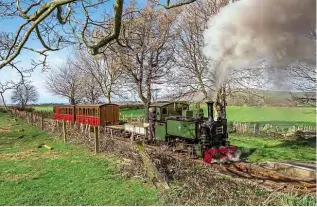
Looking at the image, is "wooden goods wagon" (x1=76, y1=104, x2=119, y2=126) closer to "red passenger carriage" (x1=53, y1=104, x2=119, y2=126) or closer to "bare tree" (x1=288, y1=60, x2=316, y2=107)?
"red passenger carriage" (x1=53, y1=104, x2=119, y2=126)

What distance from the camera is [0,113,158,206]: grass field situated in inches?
278

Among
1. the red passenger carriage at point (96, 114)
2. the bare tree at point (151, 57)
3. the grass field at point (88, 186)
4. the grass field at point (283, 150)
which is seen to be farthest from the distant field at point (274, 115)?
the red passenger carriage at point (96, 114)

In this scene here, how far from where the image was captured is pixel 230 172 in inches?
364

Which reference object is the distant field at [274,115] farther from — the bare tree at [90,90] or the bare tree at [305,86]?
the bare tree at [90,90]

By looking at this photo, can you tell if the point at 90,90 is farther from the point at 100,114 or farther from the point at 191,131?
the point at 191,131

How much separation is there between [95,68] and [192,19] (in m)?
17.9

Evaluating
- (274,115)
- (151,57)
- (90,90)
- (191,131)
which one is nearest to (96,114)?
(151,57)

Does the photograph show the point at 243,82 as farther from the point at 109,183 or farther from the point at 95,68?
the point at 95,68

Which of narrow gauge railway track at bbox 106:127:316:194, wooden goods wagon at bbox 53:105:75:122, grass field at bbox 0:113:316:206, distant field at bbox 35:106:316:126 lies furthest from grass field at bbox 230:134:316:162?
wooden goods wagon at bbox 53:105:75:122

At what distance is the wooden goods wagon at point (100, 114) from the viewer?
21.7m

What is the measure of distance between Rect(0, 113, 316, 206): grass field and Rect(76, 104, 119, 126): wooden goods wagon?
27.2ft

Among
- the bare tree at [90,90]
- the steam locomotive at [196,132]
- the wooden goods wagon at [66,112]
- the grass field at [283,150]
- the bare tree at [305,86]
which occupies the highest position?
the bare tree at [90,90]

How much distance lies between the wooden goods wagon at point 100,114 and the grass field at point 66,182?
844 cm

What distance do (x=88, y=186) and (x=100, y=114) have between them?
45.2 ft
